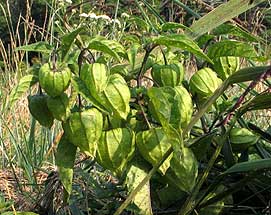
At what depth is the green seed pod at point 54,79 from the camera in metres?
0.54

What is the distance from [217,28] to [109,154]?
19cm

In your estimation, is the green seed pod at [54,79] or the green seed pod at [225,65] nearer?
the green seed pod at [54,79]

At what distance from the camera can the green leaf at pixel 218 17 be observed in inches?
27.4

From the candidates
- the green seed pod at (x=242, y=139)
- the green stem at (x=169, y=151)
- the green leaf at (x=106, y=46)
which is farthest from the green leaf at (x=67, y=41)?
the green seed pod at (x=242, y=139)

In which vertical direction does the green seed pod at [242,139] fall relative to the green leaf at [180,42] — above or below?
below

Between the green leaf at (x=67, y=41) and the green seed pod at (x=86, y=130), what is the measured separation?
0.06 m

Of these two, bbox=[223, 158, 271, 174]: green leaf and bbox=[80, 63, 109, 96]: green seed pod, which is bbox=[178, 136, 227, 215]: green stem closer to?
bbox=[223, 158, 271, 174]: green leaf

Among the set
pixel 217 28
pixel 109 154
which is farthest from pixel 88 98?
pixel 217 28

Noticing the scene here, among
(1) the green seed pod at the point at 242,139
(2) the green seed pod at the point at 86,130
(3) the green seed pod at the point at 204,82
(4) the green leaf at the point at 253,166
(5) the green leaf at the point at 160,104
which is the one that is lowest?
(1) the green seed pod at the point at 242,139

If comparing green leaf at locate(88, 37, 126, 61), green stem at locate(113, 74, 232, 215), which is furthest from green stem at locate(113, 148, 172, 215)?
green leaf at locate(88, 37, 126, 61)

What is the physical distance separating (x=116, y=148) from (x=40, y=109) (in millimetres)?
82

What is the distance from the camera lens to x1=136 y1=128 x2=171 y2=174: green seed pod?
0.59 m

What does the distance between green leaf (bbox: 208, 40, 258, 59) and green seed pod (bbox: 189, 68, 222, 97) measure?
2 cm

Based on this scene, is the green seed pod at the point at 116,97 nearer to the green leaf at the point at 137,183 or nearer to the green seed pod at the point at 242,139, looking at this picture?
the green leaf at the point at 137,183
